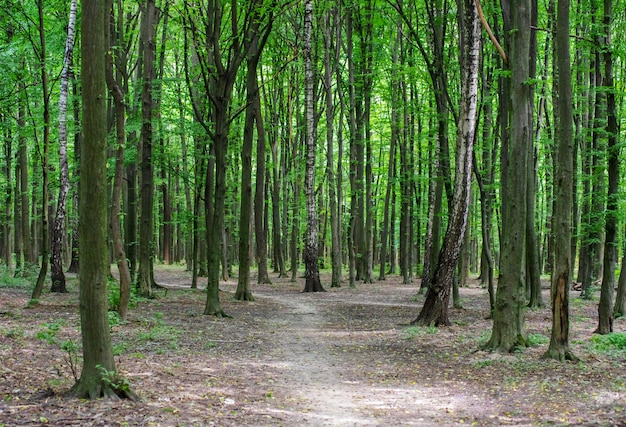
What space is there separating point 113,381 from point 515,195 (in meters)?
6.75

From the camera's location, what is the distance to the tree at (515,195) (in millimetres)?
9320

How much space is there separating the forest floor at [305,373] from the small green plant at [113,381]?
0.17 m

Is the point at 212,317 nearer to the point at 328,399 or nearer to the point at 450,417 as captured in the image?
the point at 328,399

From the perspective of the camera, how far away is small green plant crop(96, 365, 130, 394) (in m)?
5.68

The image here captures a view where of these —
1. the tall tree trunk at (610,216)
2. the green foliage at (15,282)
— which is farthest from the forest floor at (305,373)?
the green foliage at (15,282)

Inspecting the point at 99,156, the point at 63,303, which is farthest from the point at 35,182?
the point at 99,156

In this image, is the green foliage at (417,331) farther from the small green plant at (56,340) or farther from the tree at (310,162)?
the tree at (310,162)

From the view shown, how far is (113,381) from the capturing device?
5.76 metres

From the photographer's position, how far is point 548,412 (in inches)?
247

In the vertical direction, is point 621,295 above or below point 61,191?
below

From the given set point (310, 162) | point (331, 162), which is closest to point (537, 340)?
point (310, 162)

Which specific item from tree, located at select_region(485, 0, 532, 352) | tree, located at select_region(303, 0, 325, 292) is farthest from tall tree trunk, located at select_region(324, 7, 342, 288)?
tree, located at select_region(485, 0, 532, 352)

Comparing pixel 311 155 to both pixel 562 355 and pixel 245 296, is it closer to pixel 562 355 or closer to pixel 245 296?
pixel 245 296

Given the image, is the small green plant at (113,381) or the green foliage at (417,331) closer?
the small green plant at (113,381)
